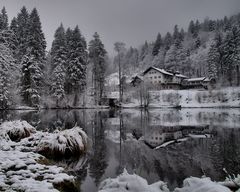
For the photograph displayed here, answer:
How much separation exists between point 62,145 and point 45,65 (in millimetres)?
47872

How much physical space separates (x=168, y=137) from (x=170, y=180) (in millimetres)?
8704

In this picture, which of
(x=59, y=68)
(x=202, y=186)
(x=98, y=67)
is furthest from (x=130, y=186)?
(x=98, y=67)

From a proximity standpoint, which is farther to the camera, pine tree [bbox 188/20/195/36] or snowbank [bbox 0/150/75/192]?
pine tree [bbox 188/20/195/36]

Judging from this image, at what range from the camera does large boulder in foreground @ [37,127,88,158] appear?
396 inches

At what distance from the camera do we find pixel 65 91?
54594 millimetres

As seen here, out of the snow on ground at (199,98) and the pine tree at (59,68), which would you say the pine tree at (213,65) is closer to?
the snow on ground at (199,98)

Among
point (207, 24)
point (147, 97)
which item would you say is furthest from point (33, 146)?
point (207, 24)

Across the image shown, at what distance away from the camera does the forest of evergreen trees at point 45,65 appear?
44719 mm

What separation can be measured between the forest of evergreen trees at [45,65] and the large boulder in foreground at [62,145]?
33.2 metres

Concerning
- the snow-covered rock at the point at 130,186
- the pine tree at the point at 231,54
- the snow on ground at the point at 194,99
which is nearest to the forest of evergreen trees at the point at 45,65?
the snow on ground at the point at 194,99

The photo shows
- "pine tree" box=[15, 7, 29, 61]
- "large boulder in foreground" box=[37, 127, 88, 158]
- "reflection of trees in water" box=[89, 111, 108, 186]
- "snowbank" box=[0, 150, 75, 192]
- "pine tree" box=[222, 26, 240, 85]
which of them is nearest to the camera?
"snowbank" box=[0, 150, 75, 192]

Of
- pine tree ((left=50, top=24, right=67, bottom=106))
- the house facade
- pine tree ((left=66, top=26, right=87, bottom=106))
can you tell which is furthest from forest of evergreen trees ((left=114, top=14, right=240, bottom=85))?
pine tree ((left=50, top=24, right=67, bottom=106))

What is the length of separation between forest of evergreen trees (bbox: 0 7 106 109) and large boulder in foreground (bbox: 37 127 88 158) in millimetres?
33233

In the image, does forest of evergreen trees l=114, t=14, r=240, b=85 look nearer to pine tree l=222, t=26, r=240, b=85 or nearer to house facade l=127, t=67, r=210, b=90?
pine tree l=222, t=26, r=240, b=85
